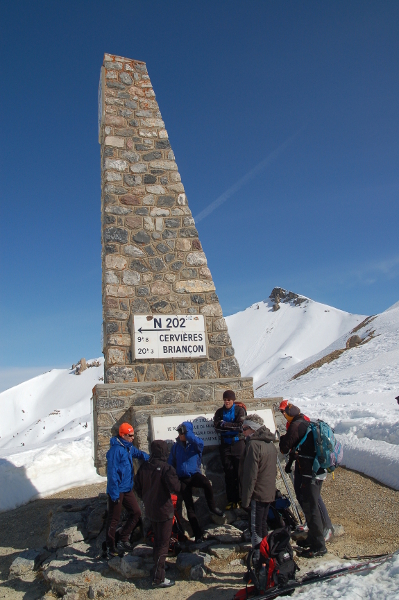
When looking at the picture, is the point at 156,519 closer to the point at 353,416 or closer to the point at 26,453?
the point at 26,453

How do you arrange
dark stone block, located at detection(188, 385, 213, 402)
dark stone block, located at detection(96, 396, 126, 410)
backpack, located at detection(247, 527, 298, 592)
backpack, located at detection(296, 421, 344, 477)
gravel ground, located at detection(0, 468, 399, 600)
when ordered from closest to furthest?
backpack, located at detection(247, 527, 298, 592) < gravel ground, located at detection(0, 468, 399, 600) < backpack, located at detection(296, 421, 344, 477) < dark stone block, located at detection(96, 396, 126, 410) < dark stone block, located at detection(188, 385, 213, 402)

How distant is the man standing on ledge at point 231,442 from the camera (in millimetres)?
5258

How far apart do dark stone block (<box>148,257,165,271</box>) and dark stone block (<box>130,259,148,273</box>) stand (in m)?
0.11

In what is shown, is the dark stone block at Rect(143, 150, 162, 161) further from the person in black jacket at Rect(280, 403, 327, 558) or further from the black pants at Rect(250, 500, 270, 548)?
the black pants at Rect(250, 500, 270, 548)

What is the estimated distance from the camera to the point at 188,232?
6.95m

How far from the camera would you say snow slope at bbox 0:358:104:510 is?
8844mm

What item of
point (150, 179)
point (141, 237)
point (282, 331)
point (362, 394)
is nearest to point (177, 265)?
point (141, 237)

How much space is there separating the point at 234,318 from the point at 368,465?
221 ft

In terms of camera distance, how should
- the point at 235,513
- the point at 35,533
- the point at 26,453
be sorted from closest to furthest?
the point at 235,513
the point at 35,533
the point at 26,453

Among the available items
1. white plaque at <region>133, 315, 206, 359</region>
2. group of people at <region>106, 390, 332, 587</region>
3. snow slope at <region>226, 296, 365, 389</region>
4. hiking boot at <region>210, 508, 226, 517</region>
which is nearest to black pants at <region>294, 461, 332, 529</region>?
group of people at <region>106, 390, 332, 587</region>

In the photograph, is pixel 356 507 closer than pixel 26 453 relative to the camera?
Yes

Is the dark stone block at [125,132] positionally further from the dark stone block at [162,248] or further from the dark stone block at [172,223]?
the dark stone block at [162,248]

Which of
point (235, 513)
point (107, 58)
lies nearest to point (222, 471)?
point (235, 513)

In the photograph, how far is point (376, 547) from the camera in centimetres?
459
